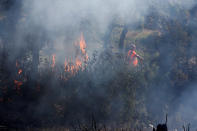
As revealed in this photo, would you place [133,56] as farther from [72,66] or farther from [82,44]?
[72,66]

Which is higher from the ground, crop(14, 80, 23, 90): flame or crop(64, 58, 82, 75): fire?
crop(64, 58, 82, 75): fire

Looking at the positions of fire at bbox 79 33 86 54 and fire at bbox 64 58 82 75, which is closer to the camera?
fire at bbox 64 58 82 75

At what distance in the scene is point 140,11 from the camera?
14.1m

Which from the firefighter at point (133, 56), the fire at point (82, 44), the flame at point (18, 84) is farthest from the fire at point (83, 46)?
the flame at point (18, 84)

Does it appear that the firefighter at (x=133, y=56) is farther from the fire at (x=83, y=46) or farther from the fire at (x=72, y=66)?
the fire at (x=72, y=66)

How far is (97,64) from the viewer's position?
1167 cm

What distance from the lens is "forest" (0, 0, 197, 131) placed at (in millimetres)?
10406

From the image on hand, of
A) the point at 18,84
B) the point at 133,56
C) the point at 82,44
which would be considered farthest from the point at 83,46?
the point at 18,84

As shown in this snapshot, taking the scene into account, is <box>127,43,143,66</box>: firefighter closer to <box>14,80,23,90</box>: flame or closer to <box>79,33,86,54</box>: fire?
<box>79,33,86,54</box>: fire

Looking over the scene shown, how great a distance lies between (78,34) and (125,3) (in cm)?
376

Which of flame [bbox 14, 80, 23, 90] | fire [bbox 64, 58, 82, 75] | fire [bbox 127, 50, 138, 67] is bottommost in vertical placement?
flame [bbox 14, 80, 23, 90]

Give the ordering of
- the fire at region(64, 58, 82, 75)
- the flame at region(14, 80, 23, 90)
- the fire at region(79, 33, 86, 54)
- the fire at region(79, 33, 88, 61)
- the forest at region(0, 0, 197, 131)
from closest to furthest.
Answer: the flame at region(14, 80, 23, 90) < the forest at region(0, 0, 197, 131) < the fire at region(64, 58, 82, 75) < the fire at region(79, 33, 88, 61) < the fire at region(79, 33, 86, 54)

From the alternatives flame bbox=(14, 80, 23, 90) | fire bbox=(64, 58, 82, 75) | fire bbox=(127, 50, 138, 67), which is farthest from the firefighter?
flame bbox=(14, 80, 23, 90)

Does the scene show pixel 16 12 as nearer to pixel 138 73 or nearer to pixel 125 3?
pixel 125 3
